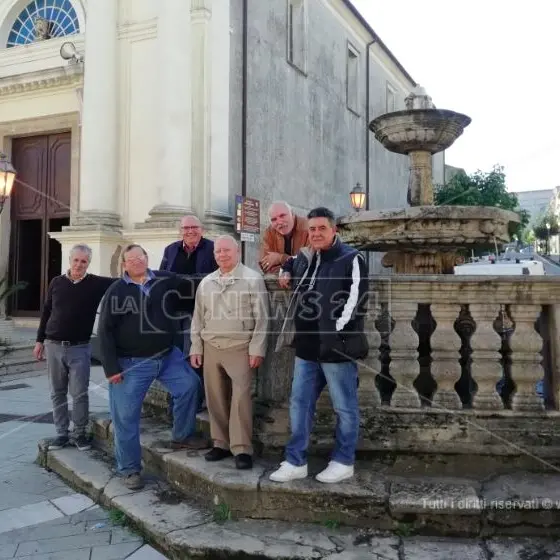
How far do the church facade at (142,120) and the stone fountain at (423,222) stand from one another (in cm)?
482

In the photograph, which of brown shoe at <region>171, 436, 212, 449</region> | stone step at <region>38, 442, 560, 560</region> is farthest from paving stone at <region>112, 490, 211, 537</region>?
brown shoe at <region>171, 436, 212, 449</region>

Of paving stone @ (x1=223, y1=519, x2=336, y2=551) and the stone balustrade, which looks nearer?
paving stone @ (x1=223, y1=519, x2=336, y2=551)

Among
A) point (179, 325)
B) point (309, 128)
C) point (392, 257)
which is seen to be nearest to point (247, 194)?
point (309, 128)

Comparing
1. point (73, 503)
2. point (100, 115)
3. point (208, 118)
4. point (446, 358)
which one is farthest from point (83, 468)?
point (100, 115)

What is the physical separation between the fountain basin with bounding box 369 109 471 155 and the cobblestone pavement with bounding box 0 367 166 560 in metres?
5.10

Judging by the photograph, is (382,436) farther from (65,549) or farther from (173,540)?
(65,549)

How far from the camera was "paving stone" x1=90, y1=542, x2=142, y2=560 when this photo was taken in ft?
11.3

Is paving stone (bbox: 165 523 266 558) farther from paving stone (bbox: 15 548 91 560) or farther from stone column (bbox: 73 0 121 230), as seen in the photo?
stone column (bbox: 73 0 121 230)

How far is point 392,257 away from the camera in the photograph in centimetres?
640

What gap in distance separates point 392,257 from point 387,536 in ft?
11.6

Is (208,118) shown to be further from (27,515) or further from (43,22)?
(27,515)

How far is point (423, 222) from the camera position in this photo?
5.54 metres

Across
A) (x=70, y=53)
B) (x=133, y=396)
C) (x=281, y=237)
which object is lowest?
(x=133, y=396)

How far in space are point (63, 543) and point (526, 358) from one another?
322cm
